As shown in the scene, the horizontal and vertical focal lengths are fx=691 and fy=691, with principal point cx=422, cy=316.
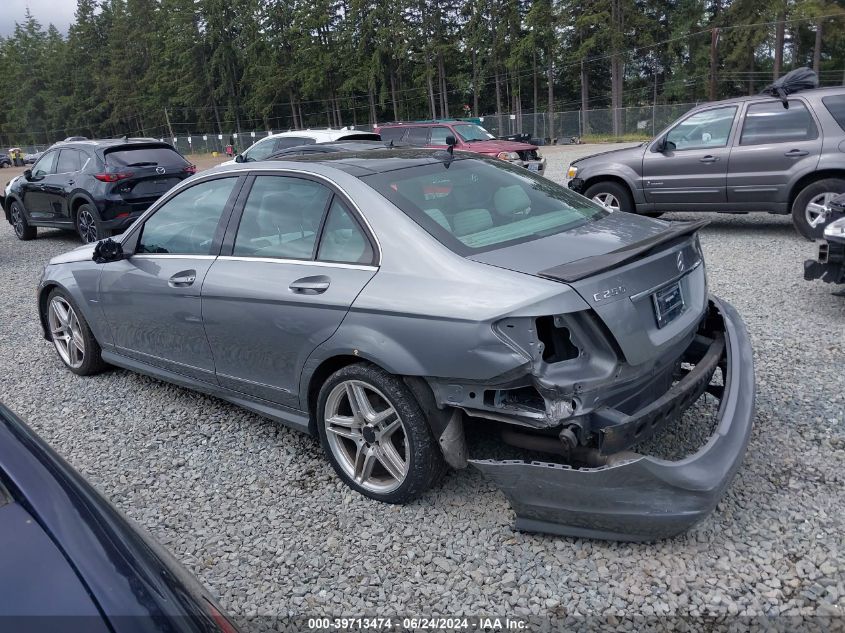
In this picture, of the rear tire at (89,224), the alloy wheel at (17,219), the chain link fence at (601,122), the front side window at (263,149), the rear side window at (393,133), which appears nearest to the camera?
the rear tire at (89,224)

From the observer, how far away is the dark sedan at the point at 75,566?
131 centimetres

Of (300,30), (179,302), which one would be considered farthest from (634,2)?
(179,302)

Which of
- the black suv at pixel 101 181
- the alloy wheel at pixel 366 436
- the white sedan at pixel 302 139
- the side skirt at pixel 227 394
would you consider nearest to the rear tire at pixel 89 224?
the black suv at pixel 101 181

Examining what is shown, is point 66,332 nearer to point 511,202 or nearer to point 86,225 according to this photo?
point 511,202

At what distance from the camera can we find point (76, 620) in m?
1.29

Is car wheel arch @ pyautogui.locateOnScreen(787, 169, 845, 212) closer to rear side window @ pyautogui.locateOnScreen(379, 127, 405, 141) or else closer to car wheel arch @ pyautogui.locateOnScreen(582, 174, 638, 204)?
car wheel arch @ pyautogui.locateOnScreen(582, 174, 638, 204)

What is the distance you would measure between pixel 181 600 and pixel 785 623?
2057 mm

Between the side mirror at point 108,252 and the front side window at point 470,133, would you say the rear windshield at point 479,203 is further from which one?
the front side window at point 470,133

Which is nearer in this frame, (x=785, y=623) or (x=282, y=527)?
(x=785, y=623)

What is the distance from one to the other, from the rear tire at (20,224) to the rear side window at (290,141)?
4.97 meters

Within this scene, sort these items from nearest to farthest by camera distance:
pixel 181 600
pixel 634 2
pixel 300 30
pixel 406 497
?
pixel 181 600, pixel 406 497, pixel 634 2, pixel 300 30

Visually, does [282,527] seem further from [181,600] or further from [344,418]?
[181,600]

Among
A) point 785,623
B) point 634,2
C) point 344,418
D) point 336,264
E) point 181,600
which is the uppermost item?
point 634,2

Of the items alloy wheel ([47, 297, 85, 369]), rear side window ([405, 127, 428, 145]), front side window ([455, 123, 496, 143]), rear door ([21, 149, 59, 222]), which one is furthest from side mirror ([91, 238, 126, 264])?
rear side window ([405, 127, 428, 145])
